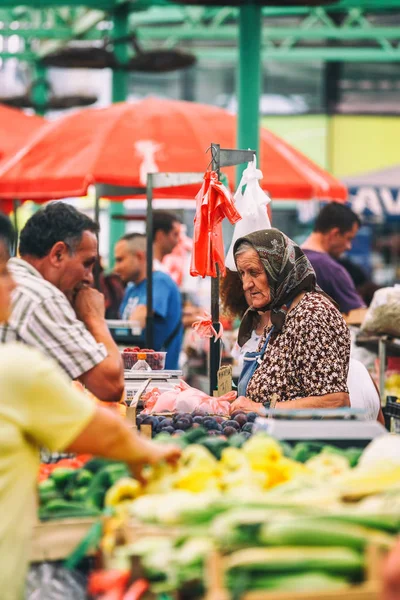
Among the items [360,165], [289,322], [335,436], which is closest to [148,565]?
[335,436]

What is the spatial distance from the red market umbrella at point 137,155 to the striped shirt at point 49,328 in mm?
4447

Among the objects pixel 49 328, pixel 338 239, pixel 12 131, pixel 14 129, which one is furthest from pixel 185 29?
pixel 49 328

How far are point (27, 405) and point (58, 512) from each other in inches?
20.9

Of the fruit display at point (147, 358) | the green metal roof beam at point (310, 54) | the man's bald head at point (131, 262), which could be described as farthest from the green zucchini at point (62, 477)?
the green metal roof beam at point (310, 54)

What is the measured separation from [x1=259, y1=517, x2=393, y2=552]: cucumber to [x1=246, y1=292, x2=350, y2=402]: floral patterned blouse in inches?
87.5

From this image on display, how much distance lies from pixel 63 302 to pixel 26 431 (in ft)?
3.90

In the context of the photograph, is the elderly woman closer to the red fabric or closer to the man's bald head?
the red fabric

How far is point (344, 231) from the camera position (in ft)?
26.3

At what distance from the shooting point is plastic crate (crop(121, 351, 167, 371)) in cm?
607

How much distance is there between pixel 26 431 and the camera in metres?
2.64

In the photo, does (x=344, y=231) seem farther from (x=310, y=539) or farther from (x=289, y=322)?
(x=310, y=539)

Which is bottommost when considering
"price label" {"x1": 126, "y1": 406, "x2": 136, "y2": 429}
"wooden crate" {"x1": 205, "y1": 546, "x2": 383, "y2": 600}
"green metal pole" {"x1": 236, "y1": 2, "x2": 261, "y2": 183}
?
"price label" {"x1": 126, "y1": 406, "x2": 136, "y2": 429}

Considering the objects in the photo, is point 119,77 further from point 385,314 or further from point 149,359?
point 149,359

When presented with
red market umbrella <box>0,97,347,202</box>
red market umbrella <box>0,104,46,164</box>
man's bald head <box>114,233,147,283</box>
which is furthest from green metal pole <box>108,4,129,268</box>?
man's bald head <box>114,233,147,283</box>
